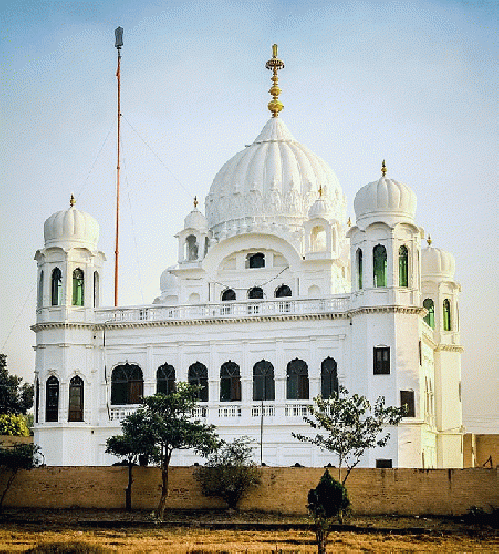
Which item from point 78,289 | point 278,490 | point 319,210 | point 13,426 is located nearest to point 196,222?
point 319,210

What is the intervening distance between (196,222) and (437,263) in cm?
1029

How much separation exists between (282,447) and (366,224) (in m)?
8.10

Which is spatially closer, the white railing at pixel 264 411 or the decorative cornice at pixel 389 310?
the decorative cornice at pixel 389 310

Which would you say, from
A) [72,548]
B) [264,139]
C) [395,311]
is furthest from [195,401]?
[264,139]

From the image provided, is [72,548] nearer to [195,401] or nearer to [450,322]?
[195,401]

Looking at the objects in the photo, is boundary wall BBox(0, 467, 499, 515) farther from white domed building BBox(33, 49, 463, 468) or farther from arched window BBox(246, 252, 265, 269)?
arched window BBox(246, 252, 265, 269)

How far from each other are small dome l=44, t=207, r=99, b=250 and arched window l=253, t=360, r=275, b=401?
7.88 metres

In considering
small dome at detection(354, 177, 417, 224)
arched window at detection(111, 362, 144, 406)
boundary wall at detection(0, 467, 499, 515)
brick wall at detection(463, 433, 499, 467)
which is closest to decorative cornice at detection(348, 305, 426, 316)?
small dome at detection(354, 177, 417, 224)

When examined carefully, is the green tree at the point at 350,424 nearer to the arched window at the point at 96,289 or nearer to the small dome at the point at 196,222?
the arched window at the point at 96,289

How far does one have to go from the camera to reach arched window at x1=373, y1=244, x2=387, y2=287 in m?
43.7

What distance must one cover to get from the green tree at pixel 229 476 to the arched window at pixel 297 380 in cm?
439

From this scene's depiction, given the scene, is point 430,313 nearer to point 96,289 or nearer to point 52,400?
point 96,289

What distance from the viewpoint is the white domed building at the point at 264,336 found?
43.2 meters

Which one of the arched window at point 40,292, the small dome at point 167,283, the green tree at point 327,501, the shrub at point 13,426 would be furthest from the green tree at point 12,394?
the green tree at point 327,501
